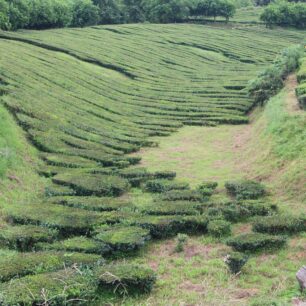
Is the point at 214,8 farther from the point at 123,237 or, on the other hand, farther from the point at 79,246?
the point at 79,246

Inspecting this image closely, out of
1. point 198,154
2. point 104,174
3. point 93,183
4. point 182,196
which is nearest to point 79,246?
point 182,196

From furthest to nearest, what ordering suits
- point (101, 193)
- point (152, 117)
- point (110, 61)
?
point (110, 61), point (152, 117), point (101, 193)

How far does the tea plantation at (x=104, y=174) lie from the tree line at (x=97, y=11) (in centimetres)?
576

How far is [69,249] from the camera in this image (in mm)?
15969

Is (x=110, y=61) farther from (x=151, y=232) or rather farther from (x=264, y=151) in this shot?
(x=151, y=232)

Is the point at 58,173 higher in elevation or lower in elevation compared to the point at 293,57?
lower

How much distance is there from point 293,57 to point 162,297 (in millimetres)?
32867

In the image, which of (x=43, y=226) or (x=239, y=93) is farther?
(x=239, y=93)

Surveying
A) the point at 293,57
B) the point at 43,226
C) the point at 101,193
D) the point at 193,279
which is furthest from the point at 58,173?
the point at 293,57

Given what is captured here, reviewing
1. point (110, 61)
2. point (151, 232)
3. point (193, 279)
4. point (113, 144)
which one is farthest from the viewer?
point (110, 61)

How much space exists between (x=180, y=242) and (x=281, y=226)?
3530 millimetres

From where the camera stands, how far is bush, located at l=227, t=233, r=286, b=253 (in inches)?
628

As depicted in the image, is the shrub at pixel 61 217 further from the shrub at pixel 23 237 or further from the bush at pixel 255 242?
the bush at pixel 255 242

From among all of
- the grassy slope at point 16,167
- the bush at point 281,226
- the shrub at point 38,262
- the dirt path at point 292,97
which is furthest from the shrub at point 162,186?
the shrub at point 38,262
